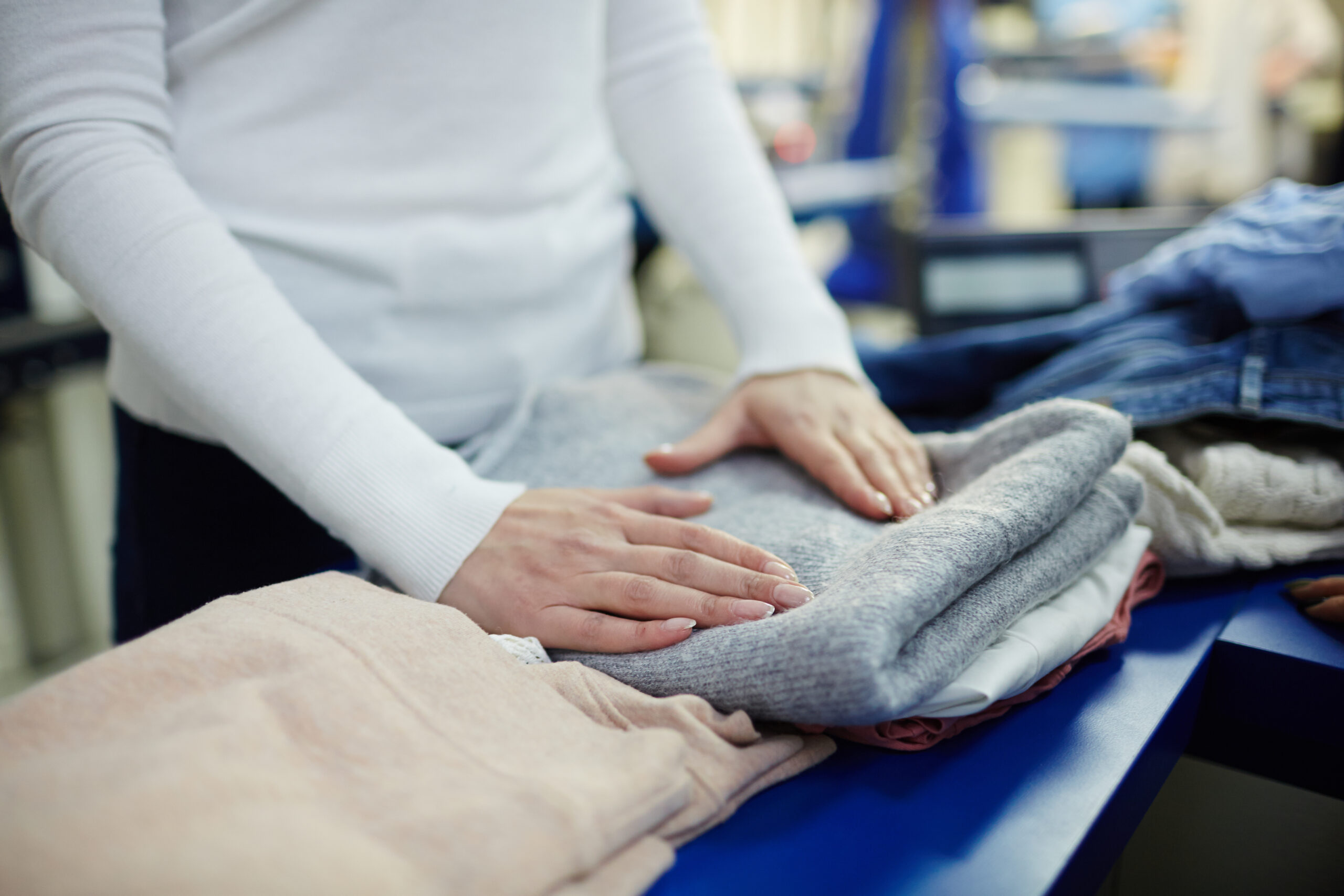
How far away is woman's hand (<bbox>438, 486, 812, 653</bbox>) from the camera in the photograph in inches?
15.3

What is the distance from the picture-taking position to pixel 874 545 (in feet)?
1.35

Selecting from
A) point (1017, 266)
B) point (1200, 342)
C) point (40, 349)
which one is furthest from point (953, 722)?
point (40, 349)

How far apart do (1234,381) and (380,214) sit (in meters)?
0.55

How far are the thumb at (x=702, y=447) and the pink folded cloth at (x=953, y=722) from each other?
0.22m

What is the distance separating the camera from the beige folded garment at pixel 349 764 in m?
0.24

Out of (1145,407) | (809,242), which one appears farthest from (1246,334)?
(809,242)

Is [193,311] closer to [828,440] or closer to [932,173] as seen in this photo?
[828,440]

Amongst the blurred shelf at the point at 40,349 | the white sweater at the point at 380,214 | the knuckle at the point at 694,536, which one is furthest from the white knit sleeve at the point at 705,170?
the blurred shelf at the point at 40,349

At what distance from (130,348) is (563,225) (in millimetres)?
303

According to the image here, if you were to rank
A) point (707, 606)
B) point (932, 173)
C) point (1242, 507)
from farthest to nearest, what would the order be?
point (932, 173) < point (1242, 507) < point (707, 606)

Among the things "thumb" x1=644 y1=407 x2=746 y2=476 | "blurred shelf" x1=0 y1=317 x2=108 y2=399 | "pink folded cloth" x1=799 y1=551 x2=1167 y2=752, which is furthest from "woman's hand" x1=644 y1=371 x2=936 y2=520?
"blurred shelf" x1=0 y1=317 x2=108 y2=399

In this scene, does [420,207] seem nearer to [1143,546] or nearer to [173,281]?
[173,281]

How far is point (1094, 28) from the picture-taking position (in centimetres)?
279

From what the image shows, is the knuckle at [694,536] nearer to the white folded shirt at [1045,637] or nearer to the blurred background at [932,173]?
the white folded shirt at [1045,637]
